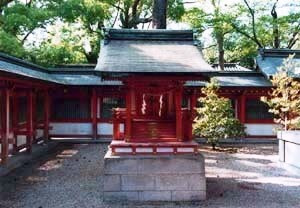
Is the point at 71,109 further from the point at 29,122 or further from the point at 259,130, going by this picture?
the point at 259,130

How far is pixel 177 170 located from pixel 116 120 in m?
1.88

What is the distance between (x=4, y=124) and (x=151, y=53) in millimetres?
5085

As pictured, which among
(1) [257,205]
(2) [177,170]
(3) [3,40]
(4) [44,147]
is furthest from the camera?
(3) [3,40]

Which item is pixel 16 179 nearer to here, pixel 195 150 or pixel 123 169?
pixel 123 169

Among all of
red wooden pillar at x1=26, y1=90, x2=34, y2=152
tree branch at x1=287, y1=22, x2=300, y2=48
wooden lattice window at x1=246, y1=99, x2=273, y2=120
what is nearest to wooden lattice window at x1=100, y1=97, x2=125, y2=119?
red wooden pillar at x1=26, y1=90, x2=34, y2=152

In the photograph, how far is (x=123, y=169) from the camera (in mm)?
8859

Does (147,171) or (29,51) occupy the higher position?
(29,51)

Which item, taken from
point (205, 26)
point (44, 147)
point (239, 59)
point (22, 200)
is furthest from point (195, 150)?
point (239, 59)

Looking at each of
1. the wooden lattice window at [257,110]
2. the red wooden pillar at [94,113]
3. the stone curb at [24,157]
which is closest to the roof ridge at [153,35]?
the stone curb at [24,157]

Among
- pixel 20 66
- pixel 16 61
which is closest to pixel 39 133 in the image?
pixel 20 66

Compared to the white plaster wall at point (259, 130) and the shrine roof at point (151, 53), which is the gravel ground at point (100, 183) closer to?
the shrine roof at point (151, 53)

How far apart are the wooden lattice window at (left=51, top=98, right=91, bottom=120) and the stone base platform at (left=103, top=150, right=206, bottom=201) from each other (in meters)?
11.6

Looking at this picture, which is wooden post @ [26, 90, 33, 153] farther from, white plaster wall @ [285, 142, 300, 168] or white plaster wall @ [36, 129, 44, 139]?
white plaster wall @ [285, 142, 300, 168]

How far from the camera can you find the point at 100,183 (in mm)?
10289
